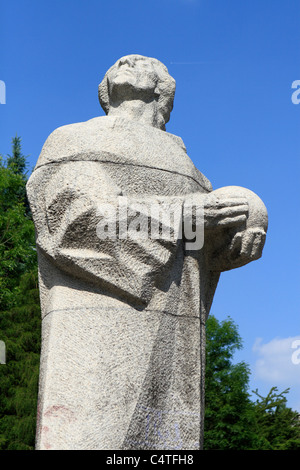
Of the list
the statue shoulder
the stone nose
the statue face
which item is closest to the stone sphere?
the statue shoulder

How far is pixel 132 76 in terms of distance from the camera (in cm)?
540

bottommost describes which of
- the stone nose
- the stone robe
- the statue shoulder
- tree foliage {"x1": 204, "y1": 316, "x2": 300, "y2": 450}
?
the stone robe

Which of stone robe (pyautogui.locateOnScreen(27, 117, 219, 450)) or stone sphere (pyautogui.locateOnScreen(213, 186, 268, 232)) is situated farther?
stone sphere (pyautogui.locateOnScreen(213, 186, 268, 232))

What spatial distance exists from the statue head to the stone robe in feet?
1.34

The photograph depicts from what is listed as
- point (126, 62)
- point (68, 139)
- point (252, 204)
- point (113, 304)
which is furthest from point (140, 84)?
point (113, 304)

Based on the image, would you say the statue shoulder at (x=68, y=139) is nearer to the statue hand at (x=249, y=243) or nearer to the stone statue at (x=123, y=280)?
the stone statue at (x=123, y=280)

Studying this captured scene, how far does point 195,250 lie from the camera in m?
4.96

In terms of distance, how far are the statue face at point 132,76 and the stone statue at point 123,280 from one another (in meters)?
0.37

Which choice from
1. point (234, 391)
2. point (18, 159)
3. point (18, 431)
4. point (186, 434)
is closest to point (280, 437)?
point (234, 391)

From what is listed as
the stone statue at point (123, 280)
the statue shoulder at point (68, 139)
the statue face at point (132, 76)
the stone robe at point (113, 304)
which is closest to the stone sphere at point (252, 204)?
the stone statue at point (123, 280)

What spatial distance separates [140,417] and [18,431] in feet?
40.8

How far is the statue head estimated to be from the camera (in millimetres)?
5383

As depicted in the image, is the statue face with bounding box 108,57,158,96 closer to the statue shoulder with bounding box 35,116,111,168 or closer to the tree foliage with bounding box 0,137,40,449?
the statue shoulder with bounding box 35,116,111,168

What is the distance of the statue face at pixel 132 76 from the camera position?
17.6ft
